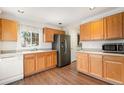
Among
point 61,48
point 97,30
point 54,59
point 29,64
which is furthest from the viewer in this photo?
point 61,48

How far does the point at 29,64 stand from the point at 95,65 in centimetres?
230

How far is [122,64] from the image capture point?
240 cm

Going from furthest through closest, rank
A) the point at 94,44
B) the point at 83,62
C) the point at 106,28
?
the point at 94,44, the point at 83,62, the point at 106,28

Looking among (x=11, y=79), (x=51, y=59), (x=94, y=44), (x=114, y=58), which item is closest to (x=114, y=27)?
(x=114, y=58)

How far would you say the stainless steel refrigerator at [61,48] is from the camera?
4781mm

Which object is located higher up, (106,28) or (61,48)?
(106,28)

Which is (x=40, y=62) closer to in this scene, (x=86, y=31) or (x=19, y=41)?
(x=19, y=41)

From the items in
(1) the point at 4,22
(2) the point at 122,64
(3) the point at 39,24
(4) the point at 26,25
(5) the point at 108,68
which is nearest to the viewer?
(2) the point at 122,64

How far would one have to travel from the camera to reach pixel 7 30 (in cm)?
314

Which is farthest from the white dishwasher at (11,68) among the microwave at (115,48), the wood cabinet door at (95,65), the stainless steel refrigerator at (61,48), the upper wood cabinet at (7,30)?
the microwave at (115,48)

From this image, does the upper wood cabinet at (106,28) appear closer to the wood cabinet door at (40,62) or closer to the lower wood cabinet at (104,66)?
the lower wood cabinet at (104,66)
